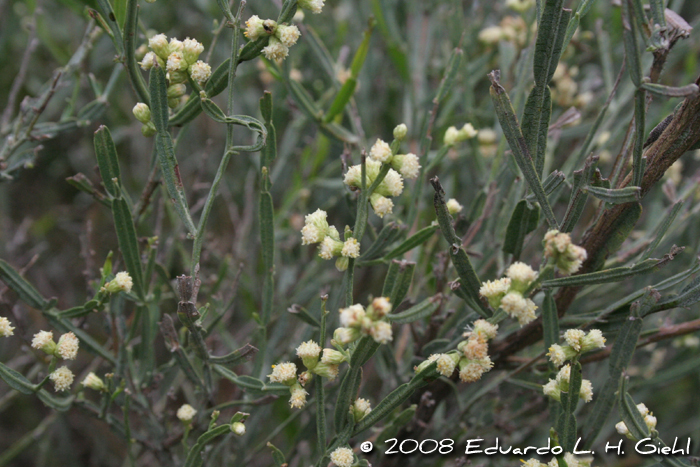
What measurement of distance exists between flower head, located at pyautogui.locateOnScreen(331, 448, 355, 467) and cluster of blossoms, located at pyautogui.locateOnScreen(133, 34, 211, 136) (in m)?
0.52

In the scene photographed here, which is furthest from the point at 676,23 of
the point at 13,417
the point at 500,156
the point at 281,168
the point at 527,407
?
the point at 13,417

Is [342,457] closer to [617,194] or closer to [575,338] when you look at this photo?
[575,338]

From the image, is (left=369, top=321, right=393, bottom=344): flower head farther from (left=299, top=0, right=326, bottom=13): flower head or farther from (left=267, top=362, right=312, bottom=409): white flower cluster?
(left=299, top=0, right=326, bottom=13): flower head

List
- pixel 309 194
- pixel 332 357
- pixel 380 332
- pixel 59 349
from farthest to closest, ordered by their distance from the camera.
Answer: pixel 309 194 < pixel 59 349 < pixel 332 357 < pixel 380 332

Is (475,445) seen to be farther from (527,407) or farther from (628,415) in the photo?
(628,415)

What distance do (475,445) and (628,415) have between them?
39 centimetres

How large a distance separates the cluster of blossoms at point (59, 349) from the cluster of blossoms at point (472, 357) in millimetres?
525

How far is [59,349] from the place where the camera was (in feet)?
2.65

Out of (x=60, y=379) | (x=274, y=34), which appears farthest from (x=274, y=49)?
(x=60, y=379)

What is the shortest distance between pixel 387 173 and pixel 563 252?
0.26 metres

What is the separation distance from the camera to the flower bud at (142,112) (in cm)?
74

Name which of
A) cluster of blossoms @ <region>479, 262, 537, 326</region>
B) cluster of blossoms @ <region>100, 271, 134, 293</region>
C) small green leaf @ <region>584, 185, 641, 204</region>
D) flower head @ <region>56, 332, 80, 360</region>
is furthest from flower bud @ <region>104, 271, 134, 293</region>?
small green leaf @ <region>584, 185, 641, 204</region>

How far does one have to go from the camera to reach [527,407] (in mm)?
1164

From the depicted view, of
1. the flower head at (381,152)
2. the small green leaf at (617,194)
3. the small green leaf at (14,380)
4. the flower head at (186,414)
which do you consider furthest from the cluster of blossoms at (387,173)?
the small green leaf at (14,380)
